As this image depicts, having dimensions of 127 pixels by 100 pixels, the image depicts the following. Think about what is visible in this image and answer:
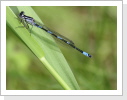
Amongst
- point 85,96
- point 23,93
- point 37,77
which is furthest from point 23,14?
point 37,77

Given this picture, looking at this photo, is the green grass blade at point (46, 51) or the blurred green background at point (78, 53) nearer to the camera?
the green grass blade at point (46, 51)

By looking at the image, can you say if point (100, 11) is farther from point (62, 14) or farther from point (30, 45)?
point (30, 45)

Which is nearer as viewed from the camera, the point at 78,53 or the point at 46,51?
the point at 46,51

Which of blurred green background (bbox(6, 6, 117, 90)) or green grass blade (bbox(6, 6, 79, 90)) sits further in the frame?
blurred green background (bbox(6, 6, 117, 90))

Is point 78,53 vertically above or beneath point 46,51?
beneath
